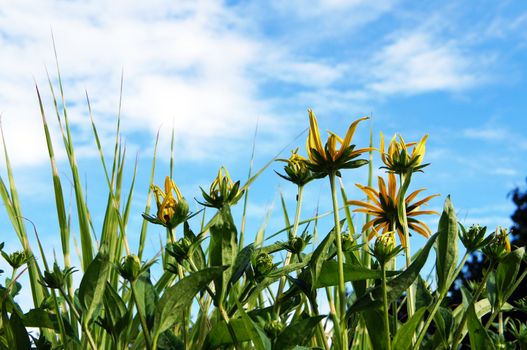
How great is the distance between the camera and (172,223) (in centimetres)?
95

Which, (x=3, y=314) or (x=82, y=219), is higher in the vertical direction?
(x=82, y=219)

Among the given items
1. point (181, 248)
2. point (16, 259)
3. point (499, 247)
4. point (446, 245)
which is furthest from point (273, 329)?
point (16, 259)

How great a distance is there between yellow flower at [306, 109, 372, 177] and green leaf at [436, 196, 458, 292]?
→ 15 centimetres

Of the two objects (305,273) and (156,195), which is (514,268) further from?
(156,195)

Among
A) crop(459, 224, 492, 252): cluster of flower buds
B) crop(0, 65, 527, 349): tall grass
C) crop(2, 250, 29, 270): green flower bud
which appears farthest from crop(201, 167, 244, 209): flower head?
crop(2, 250, 29, 270): green flower bud

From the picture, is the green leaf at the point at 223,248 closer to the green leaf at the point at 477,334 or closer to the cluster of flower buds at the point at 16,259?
the green leaf at the point at 477,334

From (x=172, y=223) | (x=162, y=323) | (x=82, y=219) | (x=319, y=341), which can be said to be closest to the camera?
(x=162, y=323)

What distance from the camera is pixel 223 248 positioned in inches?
33.9

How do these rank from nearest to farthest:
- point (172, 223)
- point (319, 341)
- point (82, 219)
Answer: point (172, 223), point (319, 341), point (82, 219)

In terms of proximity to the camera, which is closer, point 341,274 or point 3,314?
point 341,274

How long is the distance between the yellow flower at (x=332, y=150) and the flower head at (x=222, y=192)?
12 centimetres

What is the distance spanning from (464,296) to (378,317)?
193mm

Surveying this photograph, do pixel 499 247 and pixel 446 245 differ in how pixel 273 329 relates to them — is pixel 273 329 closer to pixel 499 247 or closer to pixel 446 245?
pixel 446 245

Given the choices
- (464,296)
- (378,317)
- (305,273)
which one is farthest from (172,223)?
(464,296)
